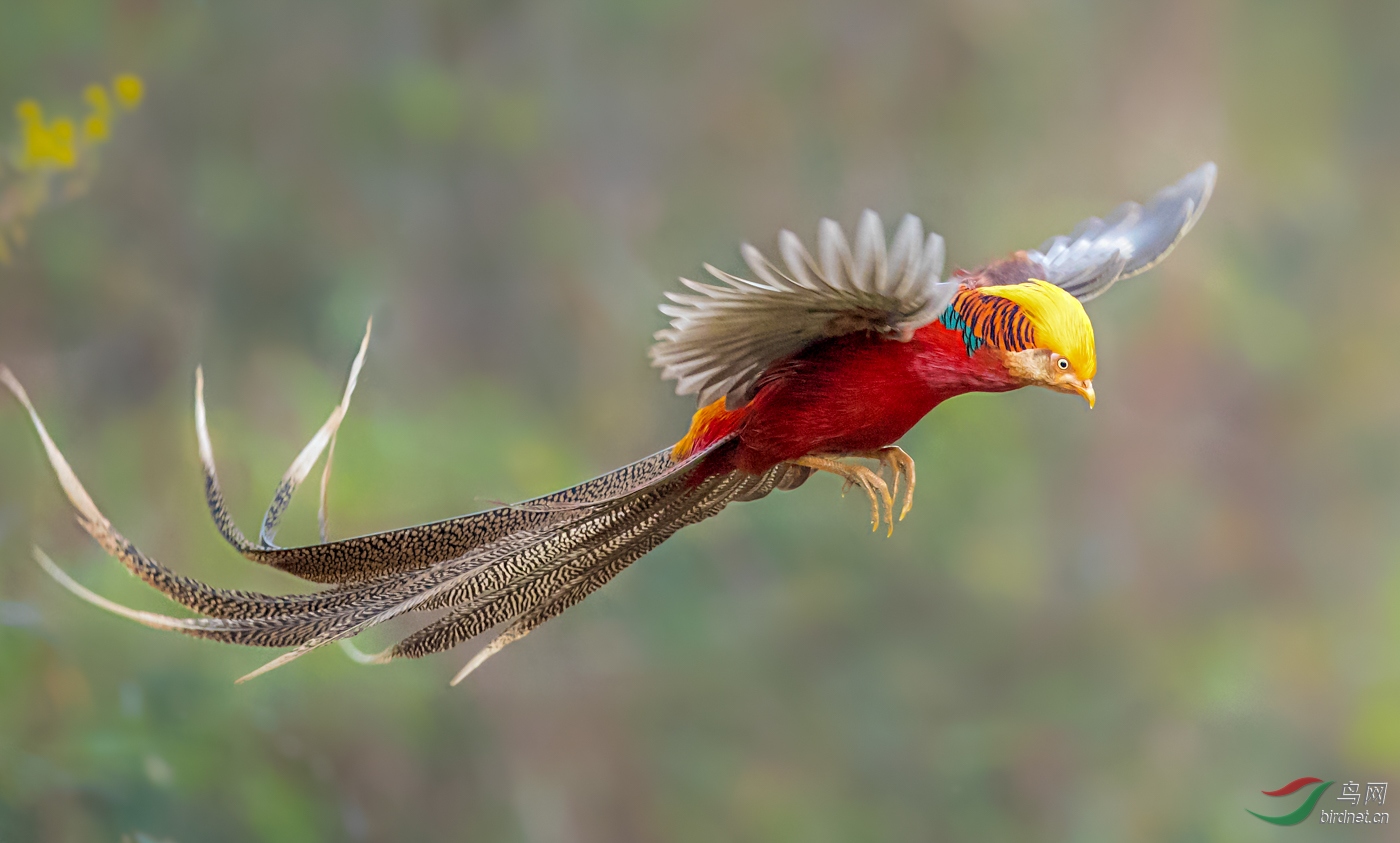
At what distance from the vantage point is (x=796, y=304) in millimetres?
595

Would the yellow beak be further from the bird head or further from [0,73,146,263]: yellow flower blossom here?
[0,73,146,263]: yellow flower blossom

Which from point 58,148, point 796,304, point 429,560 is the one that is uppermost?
point 58,148

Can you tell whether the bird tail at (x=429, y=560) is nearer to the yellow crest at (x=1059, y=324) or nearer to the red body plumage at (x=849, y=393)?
the red body plumage at (x=849, y=393)

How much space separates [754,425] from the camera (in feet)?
2.22

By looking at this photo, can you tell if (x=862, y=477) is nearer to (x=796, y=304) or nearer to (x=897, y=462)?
(x=897, y=462)

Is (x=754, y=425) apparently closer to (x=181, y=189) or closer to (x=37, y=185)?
(x=181, y=189)

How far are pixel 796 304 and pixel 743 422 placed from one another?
0.36ft

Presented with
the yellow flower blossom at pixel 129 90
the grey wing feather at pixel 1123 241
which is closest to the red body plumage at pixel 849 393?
the grey wing feather at pixel 1123 241

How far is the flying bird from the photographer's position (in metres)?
0.60

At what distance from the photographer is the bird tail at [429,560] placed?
0.67m

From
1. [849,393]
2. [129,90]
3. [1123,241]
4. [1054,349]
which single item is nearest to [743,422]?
[849,393]

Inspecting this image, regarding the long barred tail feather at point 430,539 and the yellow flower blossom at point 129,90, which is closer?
the long barred tail feather at point 430,539

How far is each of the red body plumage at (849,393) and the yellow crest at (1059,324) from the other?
0.03 metres

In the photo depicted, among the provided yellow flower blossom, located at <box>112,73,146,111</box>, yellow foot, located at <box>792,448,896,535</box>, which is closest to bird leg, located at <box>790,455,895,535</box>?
yellow foot, located at <box>792,448,896,535</box>
